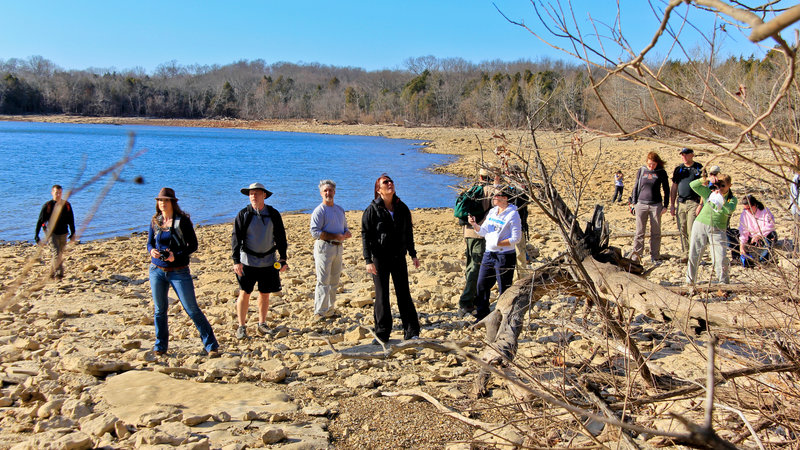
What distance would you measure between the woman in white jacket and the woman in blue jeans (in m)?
3.05

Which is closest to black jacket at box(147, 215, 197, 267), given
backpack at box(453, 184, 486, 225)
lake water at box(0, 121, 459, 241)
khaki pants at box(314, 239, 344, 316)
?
khaki pants at box(314, 239, 344, 316)

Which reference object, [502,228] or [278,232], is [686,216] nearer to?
[502,228]

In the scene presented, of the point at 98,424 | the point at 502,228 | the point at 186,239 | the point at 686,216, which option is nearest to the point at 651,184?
the point at 686,216

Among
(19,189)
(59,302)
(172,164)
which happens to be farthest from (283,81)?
(59,302)

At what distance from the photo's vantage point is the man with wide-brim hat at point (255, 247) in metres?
6.70

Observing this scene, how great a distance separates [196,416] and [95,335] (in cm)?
371

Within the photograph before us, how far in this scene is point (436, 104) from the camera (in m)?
83.8

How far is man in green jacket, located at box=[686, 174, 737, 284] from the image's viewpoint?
285 inches

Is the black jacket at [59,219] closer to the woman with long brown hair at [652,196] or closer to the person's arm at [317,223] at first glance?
the person's arm at [317,223]

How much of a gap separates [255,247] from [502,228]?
2.77 m

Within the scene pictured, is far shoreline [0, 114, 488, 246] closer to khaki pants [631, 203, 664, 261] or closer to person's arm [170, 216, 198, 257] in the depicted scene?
khaki pants [631, 203, 664, 261]

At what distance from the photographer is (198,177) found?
31.6 meters

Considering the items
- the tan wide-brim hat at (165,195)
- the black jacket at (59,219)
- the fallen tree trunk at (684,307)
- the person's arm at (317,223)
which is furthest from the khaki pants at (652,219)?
the black jacket at (59,219)

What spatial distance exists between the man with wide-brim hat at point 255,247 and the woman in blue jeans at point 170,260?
2.13 feet
